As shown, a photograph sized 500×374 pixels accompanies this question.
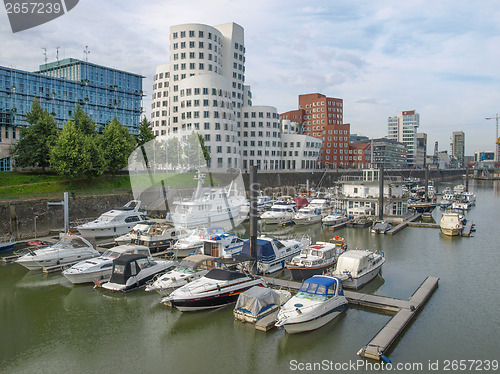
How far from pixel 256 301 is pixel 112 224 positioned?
23.5 m

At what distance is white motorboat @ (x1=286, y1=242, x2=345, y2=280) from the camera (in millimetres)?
22188

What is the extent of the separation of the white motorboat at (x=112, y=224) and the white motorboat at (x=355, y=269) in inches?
890

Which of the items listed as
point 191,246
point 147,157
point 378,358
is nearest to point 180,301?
point 378,358

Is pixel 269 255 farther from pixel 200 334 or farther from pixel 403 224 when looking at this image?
pixel 403 224

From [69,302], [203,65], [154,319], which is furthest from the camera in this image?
[203,65]

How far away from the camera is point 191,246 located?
28328 millimetres

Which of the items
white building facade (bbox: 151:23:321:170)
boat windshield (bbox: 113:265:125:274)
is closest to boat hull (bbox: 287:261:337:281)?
boat windshield (bbox: 113:265:125:274)

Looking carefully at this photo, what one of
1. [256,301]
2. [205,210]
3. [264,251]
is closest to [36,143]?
[205,210]

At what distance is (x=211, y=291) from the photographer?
58.9 ft

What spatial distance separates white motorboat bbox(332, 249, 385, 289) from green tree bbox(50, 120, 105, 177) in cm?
3610

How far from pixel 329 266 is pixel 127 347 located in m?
13.2

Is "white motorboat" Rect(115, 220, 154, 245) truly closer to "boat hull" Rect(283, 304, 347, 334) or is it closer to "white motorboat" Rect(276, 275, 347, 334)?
"white motorboat" Rect(276, 275, 347, 334)

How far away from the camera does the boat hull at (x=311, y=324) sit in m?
15.2

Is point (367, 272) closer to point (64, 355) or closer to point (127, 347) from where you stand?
point (127, 347)
